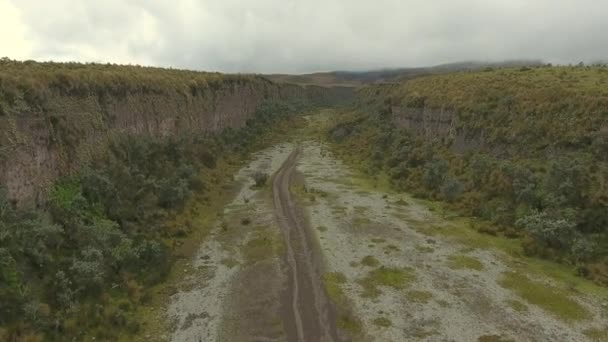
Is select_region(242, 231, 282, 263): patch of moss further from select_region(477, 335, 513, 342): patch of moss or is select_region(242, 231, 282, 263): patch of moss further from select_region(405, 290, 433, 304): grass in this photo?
select_region(477, 335, 513, 342): patch of moss

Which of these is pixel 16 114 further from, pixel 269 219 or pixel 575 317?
pixel 575 317

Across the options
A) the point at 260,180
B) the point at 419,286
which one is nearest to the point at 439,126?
the point at 260,180

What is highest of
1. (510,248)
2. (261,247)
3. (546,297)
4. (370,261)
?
(261,247)

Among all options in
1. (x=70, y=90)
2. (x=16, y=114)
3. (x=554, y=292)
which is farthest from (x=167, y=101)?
(x=554, y=292)

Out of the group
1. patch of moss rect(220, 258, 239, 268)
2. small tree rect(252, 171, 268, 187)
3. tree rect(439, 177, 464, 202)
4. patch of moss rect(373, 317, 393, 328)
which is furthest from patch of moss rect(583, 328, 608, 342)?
small tree rect(252, 171, 268, 187)

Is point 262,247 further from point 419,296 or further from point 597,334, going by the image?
point 597,334
